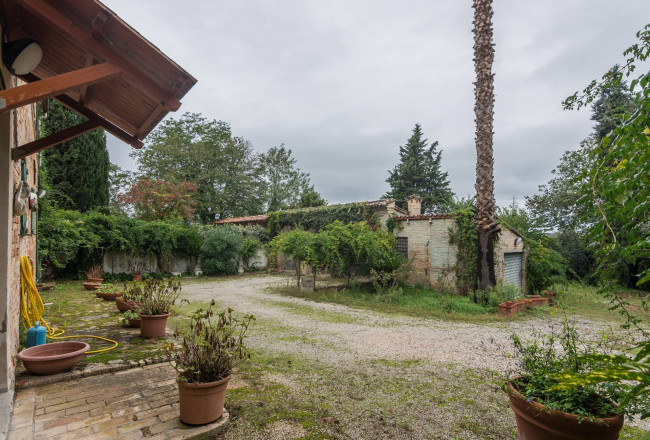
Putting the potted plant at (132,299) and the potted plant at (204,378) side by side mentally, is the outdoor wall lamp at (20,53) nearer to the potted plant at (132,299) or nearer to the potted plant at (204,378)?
the potted plant at (204,378)

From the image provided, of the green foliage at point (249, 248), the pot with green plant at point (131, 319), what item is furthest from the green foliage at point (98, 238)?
the pot with green plant at point (131, 319)

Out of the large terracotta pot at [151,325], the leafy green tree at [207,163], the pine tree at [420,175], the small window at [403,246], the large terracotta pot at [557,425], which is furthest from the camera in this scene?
the pine tree at [420,175]

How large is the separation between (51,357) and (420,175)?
29.8 meters

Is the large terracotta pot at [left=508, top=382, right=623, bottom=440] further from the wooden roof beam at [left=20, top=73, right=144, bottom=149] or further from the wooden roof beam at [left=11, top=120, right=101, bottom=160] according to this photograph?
the wooden roof beam at [left=20, top=73, right=144, bottom=149]

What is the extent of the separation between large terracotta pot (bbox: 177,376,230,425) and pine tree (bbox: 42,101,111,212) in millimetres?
18020

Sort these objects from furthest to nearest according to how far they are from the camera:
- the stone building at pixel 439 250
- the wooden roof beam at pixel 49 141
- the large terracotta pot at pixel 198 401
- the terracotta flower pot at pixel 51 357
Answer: the stone building at pixel 439 250 < the terracotta flower pot at pixel 51 357 < the wooden roof beam at pixel 49 141 < the large terracotta pot at pixel 198 401

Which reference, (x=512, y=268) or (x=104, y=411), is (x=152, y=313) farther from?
(x=512, y=268)

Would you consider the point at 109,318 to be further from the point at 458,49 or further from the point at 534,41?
the point at 458,49

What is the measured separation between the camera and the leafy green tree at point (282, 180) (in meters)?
33.6

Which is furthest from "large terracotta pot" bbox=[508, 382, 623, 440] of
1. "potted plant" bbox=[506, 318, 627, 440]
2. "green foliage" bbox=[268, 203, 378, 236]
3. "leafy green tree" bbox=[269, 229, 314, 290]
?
"green foliage" bbox=[268, 203, 378, 236]

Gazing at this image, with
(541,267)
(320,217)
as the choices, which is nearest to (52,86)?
(541,267)

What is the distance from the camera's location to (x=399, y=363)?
4.93m

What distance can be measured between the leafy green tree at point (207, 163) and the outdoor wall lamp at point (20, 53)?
23393 millimetres

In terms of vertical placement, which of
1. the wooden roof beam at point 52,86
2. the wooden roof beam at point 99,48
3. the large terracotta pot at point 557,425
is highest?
the wooden roof beam at point 99,48
